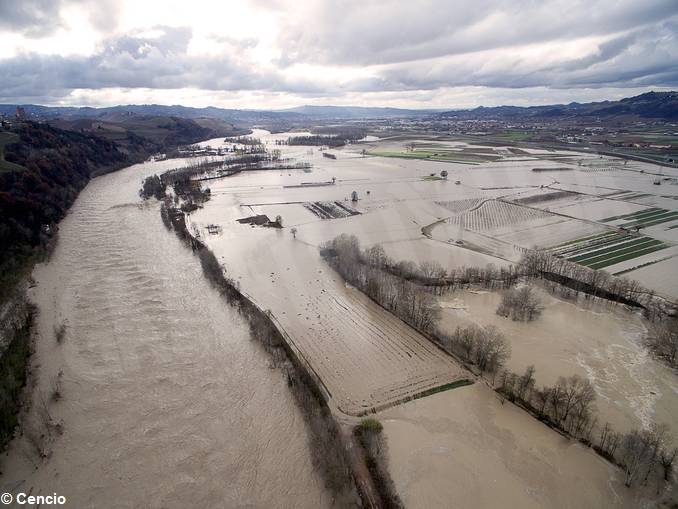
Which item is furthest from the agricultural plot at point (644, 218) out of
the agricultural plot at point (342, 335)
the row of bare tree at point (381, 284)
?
the agricultural plot at point (342, 335)

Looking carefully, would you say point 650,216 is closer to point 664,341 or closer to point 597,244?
point 597,244

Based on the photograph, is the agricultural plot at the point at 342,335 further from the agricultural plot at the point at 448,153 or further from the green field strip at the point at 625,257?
the agricultural plot at the point at 448,153

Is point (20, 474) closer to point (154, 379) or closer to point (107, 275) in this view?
point (154, 379)

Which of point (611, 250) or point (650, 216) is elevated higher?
point (650, 216)

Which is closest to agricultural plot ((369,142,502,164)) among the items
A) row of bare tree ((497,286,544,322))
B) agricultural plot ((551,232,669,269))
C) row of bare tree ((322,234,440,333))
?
agricultural plot ((551,232,669,269))

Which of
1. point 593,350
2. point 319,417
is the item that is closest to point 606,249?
point 593,350

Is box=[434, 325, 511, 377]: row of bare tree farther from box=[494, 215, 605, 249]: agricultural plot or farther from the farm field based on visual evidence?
box=[494, 215, 605, 249]: agricultural plot

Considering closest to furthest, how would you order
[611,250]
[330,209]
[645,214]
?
1. [611,250]
2. [645,214]
3. [330,209]
